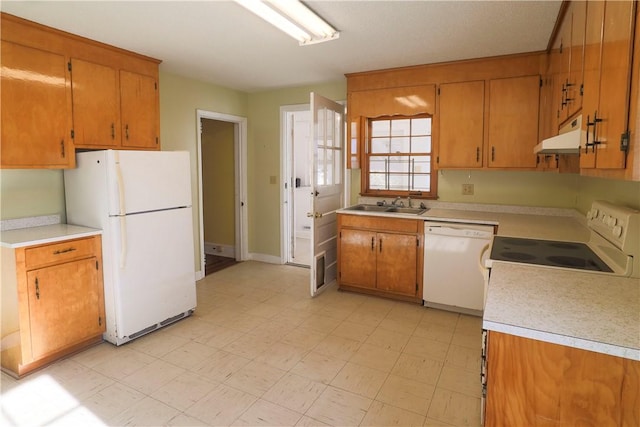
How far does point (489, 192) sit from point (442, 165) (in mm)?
562

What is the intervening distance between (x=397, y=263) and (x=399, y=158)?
1256 mm

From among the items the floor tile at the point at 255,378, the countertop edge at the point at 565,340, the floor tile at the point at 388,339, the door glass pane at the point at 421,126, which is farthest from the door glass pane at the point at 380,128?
the countertop edge at the point at 565,340

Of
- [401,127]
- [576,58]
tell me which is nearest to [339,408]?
[576,58]

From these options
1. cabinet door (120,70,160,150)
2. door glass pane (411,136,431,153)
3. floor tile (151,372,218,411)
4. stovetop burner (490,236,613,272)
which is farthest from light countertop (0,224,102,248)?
door glass pane (411,136,431,153)

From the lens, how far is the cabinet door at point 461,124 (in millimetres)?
3607

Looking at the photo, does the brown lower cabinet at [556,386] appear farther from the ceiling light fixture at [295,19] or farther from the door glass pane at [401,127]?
the door glass pane at [401,127]

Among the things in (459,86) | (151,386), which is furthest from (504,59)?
(151,386)

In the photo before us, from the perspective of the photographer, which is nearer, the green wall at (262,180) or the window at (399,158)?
the green wall at (262,180)

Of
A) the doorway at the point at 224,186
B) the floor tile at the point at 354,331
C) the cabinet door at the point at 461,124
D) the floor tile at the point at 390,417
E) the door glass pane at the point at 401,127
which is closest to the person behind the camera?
the floor tile at the point at 390,417

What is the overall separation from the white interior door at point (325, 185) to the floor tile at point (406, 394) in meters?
1.64

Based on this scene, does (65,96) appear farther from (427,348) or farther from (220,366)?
(427,348)

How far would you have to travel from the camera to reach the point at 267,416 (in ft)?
6.82

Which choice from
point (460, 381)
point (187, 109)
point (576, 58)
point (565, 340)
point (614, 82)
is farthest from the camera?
point (187, 109)

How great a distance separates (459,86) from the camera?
12.0 ft
